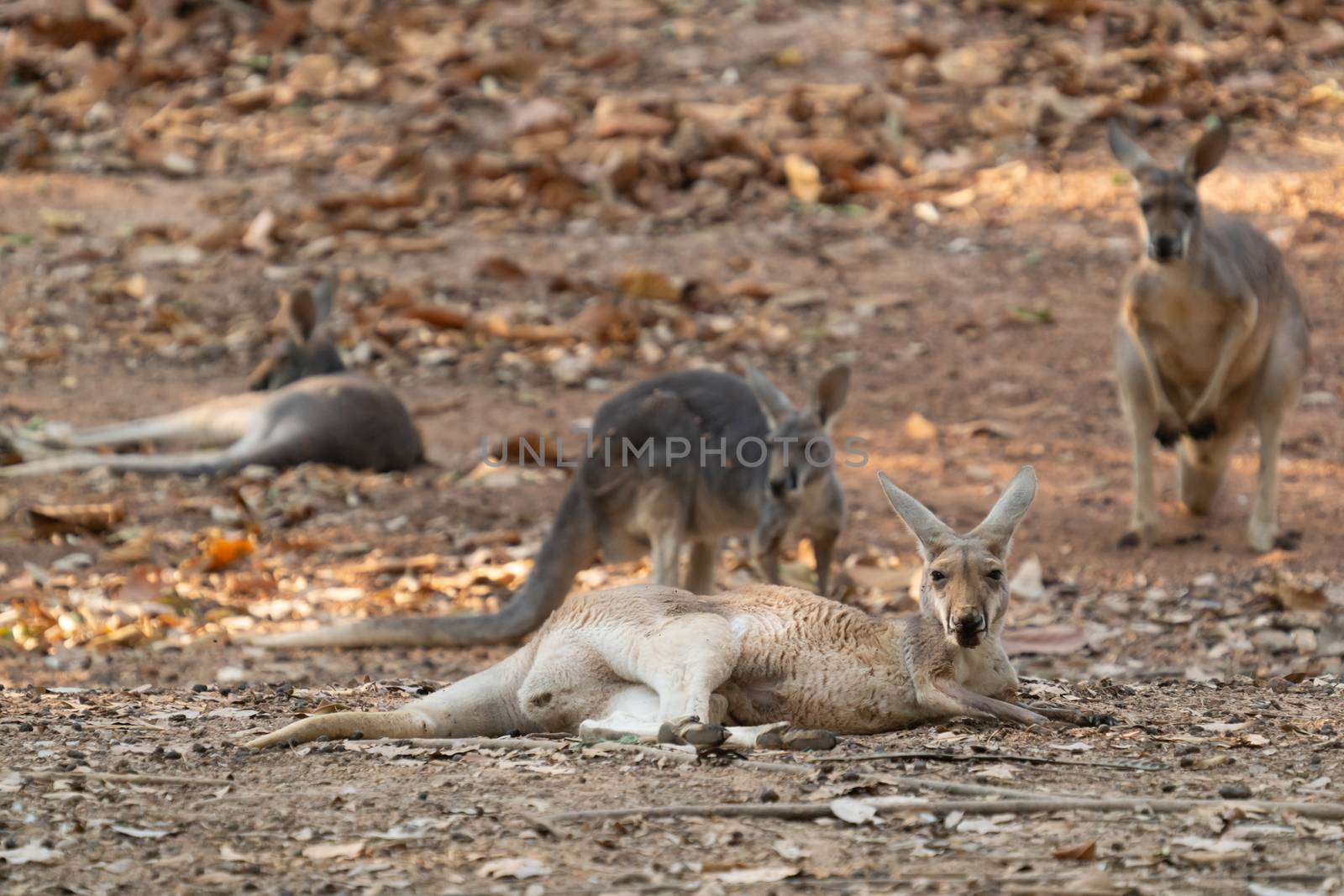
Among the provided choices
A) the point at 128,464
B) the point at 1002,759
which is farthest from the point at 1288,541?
the point at 128,464

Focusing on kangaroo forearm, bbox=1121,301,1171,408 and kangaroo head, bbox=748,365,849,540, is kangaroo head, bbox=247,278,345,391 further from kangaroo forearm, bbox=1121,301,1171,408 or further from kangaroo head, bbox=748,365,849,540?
kangaroo forearm, bbox=1121,301,1171,408

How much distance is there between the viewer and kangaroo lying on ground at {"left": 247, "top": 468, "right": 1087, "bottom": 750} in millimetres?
3602

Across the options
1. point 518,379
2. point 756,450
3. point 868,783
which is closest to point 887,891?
point 868,783

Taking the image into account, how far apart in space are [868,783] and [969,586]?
632 mm

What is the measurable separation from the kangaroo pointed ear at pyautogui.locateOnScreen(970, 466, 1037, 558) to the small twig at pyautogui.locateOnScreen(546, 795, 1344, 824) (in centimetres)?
88

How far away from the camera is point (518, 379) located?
360 inches

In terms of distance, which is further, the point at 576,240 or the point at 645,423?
the point at 576,240

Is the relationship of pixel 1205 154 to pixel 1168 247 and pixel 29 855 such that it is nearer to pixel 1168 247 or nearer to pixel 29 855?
pixel 1168 247

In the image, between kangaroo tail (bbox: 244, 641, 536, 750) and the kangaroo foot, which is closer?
the kangaroo foot

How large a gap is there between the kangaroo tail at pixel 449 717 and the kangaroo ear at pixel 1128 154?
3905mm

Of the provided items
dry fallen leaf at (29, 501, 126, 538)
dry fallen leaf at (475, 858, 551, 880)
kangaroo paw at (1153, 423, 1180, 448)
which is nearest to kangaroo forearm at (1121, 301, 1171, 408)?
kangaroo paw at (1153, 423, 1180, 448)

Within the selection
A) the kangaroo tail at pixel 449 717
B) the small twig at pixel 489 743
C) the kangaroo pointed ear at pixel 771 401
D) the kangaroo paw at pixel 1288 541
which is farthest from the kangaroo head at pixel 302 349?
the small twig at pixel 489 743

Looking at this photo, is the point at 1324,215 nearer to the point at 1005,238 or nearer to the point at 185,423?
the point at 1005,238

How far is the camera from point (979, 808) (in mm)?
2990
